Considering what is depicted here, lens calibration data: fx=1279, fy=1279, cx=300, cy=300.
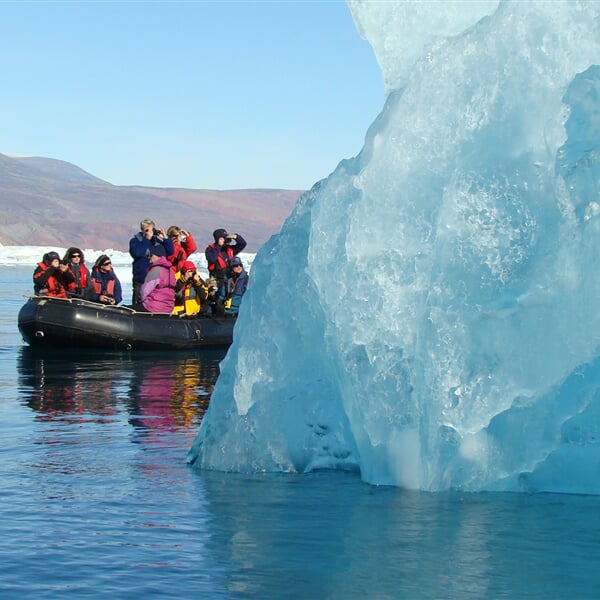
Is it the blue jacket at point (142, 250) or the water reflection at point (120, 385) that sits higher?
the blue jacket at point (142, 250)

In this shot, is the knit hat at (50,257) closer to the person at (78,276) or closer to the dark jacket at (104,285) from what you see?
the person at (78,276)

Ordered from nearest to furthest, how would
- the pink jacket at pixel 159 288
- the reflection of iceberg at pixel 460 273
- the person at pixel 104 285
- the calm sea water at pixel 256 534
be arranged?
the calm sea water at pixel 256 534 < the reflection of iceberg at pixel 460 273 < the pink jacket at pixel 159 288 < the person at pixel 104 285

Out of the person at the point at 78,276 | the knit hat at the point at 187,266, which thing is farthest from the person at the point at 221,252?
the person at the point at 78,276

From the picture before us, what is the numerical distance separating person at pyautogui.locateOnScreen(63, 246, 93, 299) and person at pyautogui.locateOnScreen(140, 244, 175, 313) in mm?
993

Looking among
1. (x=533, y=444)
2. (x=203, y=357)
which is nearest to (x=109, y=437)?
(x=533, y=444)

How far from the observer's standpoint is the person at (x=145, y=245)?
58.4ft

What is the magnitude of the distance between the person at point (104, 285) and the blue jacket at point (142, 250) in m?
0.36

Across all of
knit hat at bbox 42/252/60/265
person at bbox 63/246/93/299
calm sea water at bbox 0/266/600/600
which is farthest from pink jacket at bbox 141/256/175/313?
calm sea water at bbox 0/266/600/600

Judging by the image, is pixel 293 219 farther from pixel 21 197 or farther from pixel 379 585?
pixel 21 197

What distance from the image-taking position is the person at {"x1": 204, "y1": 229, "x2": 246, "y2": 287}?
18438 mm

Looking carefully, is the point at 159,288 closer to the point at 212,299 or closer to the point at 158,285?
the point at 158,285

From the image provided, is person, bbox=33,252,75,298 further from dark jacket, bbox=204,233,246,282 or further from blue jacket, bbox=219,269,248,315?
blue jacket, bbox=219,269,248,315

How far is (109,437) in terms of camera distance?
31.9 feet

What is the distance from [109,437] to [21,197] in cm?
14493
